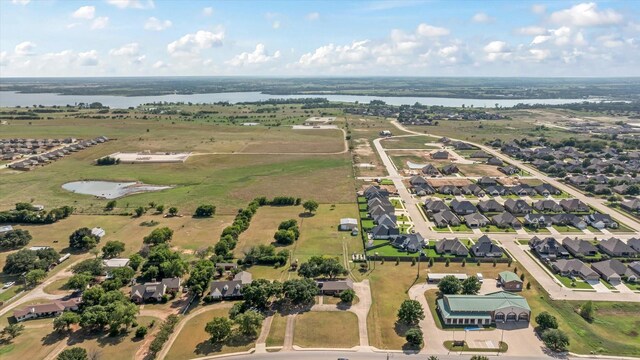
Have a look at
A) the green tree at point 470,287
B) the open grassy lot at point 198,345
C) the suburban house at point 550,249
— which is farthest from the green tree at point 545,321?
the open grassy lot at point 198,345

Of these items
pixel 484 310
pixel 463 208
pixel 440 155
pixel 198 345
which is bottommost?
pixel 198 345

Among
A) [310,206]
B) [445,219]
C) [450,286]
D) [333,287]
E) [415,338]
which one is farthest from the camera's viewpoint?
[310,206]

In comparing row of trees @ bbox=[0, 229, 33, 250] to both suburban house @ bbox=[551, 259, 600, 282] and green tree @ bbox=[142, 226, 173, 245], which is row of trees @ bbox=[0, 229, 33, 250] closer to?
green tree @ bbox=[142, 226, 173, 245]

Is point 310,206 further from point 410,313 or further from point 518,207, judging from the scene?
point 518,207

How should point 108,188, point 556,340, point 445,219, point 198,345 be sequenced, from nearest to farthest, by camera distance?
point 556,340 < point 198,345 < point 445,219 < point 108,188

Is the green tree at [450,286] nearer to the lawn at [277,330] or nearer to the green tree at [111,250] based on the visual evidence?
the lawn at [277,330]

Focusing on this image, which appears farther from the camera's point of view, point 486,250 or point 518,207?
point 518,207

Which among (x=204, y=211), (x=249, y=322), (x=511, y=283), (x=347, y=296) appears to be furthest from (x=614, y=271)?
(x=204, y=211)
